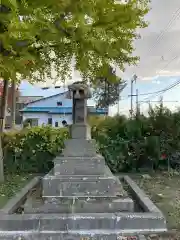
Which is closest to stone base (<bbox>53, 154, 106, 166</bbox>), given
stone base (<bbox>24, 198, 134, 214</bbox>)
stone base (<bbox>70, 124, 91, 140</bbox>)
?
stone base (<bbox>70, 124, 91, 140</bbox>)

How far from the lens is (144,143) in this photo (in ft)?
40.4

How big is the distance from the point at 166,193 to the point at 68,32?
16.9 feet

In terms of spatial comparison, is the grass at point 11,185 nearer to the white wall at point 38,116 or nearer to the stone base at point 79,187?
the stone base at point 79,187

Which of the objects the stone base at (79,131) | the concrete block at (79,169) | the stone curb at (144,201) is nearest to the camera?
the stone curb at (144,201)

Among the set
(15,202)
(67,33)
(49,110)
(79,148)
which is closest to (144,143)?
(67,33)

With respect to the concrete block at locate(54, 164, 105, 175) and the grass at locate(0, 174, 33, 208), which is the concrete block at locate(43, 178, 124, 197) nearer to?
the concrete block at locate(54, 164, 105, 175)

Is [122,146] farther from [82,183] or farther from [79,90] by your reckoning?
[82,183]

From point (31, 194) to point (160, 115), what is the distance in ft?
20.9

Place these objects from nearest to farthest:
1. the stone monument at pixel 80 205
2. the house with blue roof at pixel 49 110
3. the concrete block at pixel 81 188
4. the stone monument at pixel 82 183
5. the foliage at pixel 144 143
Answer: the stone monument at pixel 80 205, the stone monument at pixel 82 183, the concrete block at pixel 81 188, the foliage at pixel 144 143, the house with blue roof at pixel 49 110

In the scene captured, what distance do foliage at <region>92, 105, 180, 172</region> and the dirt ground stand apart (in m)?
0.71

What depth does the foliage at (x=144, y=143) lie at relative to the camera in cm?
1225

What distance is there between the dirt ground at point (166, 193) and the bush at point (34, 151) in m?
3.00

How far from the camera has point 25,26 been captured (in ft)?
24.3

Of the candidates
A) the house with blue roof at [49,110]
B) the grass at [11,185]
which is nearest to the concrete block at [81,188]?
the grass at [11,185]
